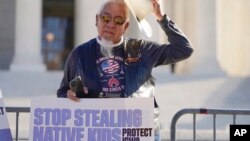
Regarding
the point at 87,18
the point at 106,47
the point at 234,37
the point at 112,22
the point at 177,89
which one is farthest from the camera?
the point at 234,37

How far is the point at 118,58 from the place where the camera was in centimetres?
557

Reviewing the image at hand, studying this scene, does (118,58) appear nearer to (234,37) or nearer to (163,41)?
(163,41)

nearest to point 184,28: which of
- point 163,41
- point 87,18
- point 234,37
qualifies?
point 234,37

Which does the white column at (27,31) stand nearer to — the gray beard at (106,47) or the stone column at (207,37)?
the stone column at (207,37)

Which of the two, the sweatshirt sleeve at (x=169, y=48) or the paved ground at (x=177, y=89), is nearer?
the sweatshirt sleeve at (x=169, y=48)

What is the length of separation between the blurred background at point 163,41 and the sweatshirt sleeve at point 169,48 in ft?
23.2

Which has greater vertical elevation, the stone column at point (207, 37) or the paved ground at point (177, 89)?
the stone column at point (207, 37)

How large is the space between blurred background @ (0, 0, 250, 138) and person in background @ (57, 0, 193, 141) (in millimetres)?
6885

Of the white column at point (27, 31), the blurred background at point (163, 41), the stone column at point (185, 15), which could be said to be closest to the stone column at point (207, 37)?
the blurred background at point (163, 41)

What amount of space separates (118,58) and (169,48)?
0.50m

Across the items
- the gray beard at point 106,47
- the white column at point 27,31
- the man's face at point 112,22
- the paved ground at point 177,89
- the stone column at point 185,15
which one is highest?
the stone column at point 185,15

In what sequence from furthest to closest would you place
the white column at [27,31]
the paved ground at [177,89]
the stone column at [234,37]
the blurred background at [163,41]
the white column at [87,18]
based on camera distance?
the stone column at [234,37], the white column at [87,18], the white column at [27,31], the blurred background at [163,41], the paved ground at [177,89]

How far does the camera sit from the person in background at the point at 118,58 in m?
5.52

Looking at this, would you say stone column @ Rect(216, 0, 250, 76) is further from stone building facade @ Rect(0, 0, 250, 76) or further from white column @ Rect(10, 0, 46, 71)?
white column @ Rect(10, 0, 46, 71)
